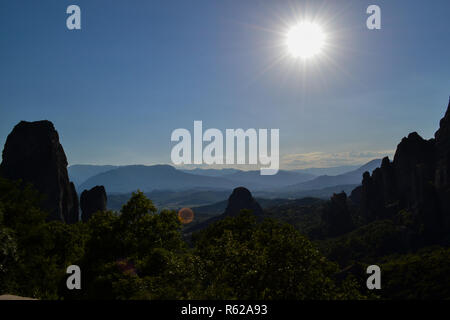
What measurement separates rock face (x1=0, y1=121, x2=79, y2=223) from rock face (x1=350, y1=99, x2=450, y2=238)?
136 metres

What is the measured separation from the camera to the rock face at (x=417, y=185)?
96.0m

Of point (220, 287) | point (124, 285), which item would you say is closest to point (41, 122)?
point (124, 285)

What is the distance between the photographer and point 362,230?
114625 mm

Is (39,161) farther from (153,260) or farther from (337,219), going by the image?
(337,219)

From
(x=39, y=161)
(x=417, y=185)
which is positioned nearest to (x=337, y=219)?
(x=417, y=185)

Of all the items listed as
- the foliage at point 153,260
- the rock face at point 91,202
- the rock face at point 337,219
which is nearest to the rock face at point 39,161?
the rock face at point 91,202

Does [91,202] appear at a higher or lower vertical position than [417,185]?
lower

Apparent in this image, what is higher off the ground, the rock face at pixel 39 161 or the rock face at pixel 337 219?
the rock face at pixel 39 161

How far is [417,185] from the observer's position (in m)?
105

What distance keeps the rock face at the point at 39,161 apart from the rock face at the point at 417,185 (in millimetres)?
135897

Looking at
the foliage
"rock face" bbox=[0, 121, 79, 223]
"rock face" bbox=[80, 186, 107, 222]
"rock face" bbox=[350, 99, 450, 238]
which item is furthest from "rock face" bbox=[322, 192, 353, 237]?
"rock face" bbox=[0, 121, 79, 223]

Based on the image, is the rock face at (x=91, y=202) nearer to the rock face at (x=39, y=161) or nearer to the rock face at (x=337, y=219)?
the rock face at (x=39, y=161)

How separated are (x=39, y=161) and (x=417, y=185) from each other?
15024 centimetres
